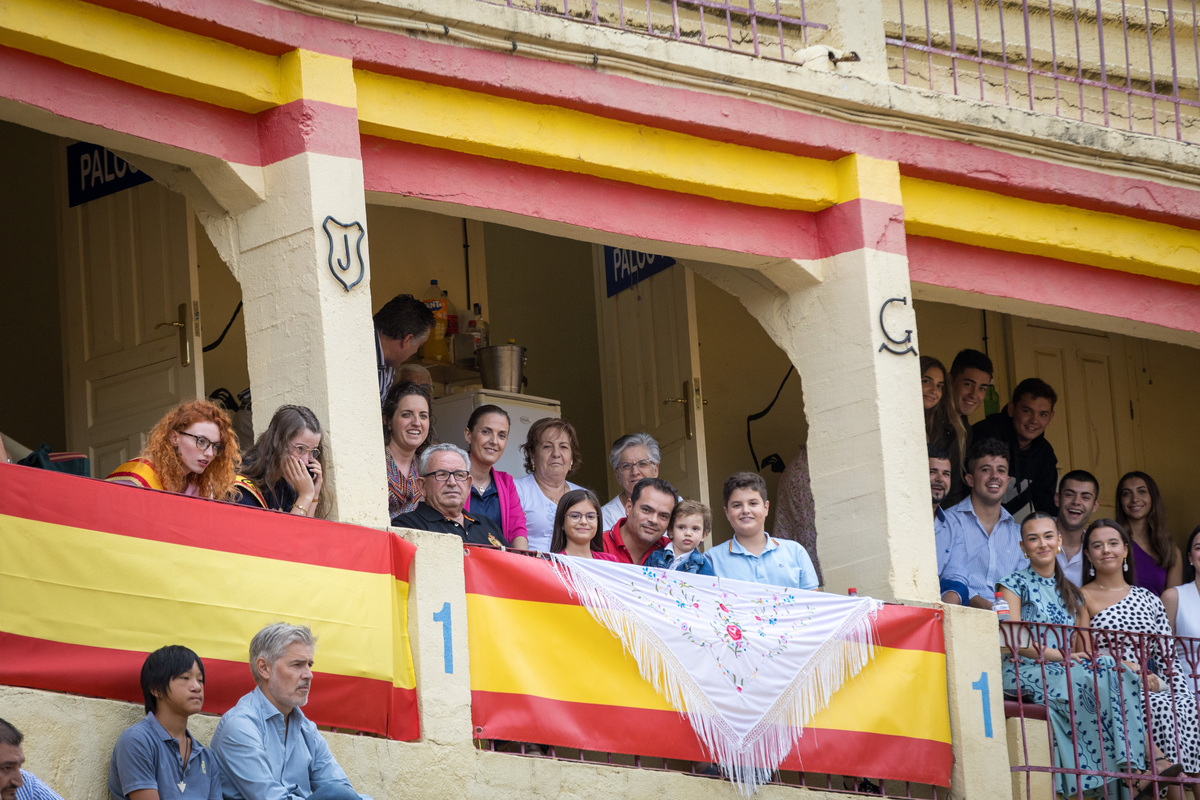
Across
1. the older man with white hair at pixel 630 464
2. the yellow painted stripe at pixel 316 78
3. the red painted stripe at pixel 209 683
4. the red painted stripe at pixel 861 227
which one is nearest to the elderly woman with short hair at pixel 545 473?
the older man with white hair at pixel 630 464

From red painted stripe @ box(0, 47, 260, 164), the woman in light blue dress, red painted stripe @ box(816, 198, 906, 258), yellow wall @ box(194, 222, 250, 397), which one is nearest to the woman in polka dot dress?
the woman in light blue dress

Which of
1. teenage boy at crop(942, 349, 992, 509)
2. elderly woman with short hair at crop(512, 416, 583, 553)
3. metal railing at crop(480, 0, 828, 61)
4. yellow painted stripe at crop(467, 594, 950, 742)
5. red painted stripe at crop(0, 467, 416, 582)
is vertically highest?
metal railing at crop(480, 0, 828, 61)

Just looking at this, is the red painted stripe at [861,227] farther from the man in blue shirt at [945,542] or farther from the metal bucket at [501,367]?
the metal bucket at [501,367]

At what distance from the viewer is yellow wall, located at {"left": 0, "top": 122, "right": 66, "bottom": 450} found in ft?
32.1

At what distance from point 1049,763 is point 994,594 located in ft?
3.03

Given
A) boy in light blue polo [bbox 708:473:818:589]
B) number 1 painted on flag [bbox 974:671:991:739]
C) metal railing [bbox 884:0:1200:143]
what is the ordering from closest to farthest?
boy in light blue polo [bbox 708:473:818:589], number 1 painted on flag [bbox 974:671:991:739], metal railing [bbox 884:0:1200:143]

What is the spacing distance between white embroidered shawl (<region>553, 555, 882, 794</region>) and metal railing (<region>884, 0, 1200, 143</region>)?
3.22 metres

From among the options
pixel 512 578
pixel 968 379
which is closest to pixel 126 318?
pixel 512 578

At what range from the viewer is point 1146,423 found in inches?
498

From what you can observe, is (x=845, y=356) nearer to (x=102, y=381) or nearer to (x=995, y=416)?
(x=995, y=416)

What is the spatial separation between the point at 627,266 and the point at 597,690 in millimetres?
3855

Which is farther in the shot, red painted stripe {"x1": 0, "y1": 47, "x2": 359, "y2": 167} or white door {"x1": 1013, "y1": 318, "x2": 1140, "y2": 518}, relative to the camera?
white door {"x1": 1013, "y1": 318, "x2": 1140, "y2": 518}

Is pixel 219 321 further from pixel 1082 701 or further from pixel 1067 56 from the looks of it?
pixel 1067 56

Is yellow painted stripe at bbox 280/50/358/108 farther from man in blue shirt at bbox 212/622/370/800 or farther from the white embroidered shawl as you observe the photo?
man in blue shirt at bbox 212/622/370/800
